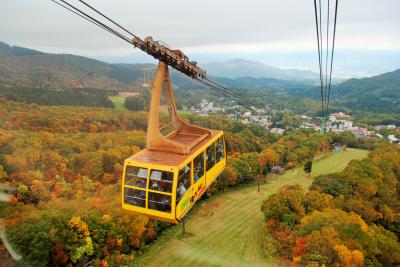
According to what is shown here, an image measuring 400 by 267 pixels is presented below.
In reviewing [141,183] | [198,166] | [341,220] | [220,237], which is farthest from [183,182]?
[220,237]

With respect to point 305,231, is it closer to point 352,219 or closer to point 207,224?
point 352,219

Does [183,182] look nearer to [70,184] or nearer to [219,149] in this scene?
[219,149]

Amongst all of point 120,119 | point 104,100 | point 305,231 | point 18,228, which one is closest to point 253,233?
point 305,231

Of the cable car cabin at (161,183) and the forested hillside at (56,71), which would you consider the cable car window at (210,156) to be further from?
the forested hillside at (56,71)

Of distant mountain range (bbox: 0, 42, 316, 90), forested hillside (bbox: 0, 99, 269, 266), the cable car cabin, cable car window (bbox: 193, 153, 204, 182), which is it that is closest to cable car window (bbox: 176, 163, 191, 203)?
the cable car cabin

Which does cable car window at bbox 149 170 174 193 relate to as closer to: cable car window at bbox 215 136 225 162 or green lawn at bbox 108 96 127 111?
cable car window at bbox 215 136 225 162

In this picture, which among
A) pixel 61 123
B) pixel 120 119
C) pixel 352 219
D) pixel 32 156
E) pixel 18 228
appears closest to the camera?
pixel 18 228
